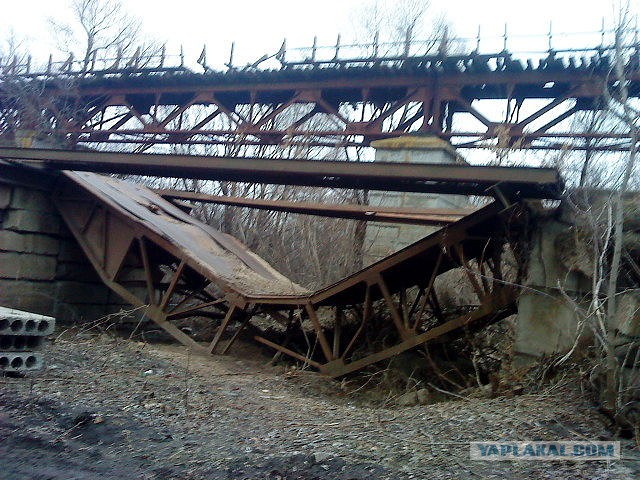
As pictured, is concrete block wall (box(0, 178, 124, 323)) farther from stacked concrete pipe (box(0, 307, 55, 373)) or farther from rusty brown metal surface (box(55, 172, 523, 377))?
stacked concrete pipe (box(0, 307, 55, 373))

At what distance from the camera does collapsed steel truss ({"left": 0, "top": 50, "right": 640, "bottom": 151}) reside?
45.3 ft

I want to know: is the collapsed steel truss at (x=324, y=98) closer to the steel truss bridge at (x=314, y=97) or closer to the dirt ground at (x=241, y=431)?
the steel truss bridge at (x=314, y=97)

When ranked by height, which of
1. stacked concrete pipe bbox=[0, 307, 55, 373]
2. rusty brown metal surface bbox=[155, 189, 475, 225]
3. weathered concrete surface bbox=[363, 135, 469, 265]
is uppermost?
weathered concrete surface bbox=[363, 135, 469, 265]

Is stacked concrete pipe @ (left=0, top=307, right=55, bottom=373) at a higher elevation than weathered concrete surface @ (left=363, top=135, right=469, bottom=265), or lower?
lower

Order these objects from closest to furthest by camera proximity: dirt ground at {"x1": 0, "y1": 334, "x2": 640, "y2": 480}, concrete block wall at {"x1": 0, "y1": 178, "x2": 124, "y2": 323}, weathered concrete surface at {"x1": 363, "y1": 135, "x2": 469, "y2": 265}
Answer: dirt ground at {"x1": 0, "y1": 334, "x2": 640, "y2": 480} → concrete block wall at {"x1": 0, "y1": 178, "x2": 124, "y2": 323} → weathered concrete surface at {"x1": 363, "y1": 135, "x2": 469, "y2": 265}

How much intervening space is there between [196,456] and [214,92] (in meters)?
13.8

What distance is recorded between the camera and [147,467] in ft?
15.3

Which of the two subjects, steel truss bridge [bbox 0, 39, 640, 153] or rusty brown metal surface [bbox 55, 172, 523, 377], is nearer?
rusty brown metal surface [bbox 55, 172, 523, 377]

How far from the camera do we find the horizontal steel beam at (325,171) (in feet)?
24.0

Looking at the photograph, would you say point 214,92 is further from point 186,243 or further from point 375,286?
point 375,286

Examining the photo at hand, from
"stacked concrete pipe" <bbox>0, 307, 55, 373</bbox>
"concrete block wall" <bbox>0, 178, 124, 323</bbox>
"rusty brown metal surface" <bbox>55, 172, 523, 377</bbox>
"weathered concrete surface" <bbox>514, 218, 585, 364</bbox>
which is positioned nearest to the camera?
"stacked concrete pipe" <bbox>0, 307, 55, 373</bbox>

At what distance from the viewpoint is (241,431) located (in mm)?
5590

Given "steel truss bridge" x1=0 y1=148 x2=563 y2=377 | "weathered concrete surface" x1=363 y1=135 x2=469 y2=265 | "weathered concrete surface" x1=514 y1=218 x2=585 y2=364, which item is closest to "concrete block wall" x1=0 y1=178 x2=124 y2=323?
"steel truss bridge" x1=0 y1=148 x2=563 y2=377

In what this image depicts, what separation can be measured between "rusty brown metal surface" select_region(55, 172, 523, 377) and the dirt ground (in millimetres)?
1867
